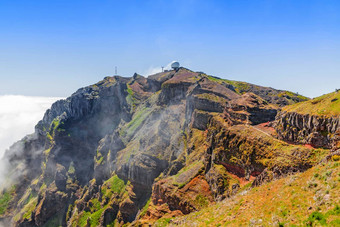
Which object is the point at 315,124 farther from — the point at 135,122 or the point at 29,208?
the point at 29,208

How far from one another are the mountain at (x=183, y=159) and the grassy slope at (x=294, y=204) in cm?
185

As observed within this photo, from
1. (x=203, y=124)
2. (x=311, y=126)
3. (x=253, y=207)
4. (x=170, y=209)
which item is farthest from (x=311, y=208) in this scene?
(x=203, y=124)

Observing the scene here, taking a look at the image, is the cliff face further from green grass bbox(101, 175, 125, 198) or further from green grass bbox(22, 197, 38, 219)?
green grass bbox(22, 197, 38, 219)

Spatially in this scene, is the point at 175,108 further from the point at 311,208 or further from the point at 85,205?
the point at 311,208

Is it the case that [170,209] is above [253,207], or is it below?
below

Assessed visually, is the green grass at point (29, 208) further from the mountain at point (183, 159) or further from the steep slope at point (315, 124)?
the steep slope at point (315, 124)

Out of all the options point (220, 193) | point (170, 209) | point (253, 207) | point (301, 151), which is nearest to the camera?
point (253, 207)

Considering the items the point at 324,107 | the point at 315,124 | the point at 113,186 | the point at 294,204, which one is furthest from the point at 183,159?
the point at 294,204

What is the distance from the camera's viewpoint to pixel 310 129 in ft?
155

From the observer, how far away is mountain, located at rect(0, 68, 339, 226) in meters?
51.1

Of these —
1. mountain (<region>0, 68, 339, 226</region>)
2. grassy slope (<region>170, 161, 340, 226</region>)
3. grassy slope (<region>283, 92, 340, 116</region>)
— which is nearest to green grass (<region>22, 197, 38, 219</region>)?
mountain (<region>0, 68, 339, 226</region>)

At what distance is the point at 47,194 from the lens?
174 meters

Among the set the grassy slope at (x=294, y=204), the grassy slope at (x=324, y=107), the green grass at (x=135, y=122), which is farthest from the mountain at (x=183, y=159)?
the grassy slope at (x=324, y=107)

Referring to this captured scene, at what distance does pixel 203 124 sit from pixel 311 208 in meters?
93.4
